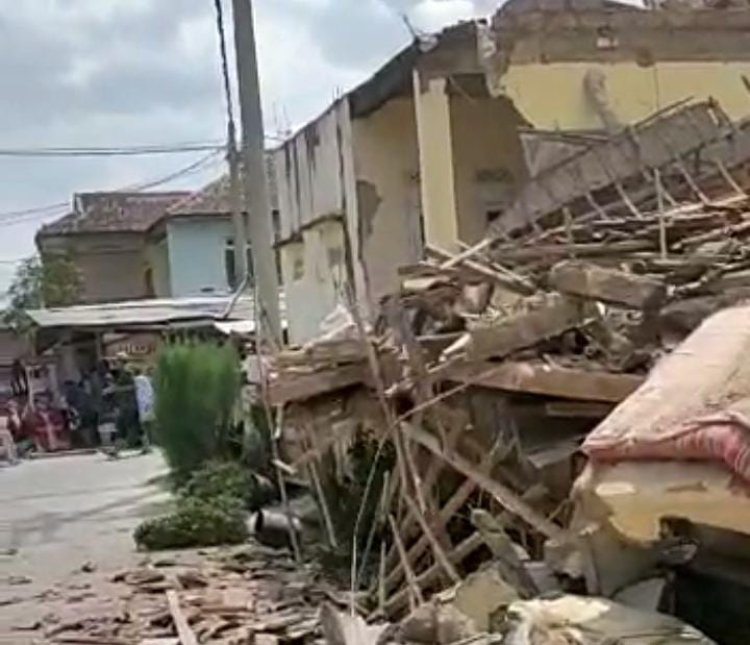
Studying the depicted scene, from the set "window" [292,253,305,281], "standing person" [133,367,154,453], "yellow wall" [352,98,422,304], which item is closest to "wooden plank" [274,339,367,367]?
"yellow wall" [352,98,422,304]

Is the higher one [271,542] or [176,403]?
[176,403]

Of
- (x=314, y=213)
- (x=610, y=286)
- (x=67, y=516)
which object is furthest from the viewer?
(x=314, y=213)

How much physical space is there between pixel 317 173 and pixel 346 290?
2.96 m

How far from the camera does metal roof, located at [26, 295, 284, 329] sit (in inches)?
1240

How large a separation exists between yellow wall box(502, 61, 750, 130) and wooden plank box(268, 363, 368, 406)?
5185 millimetres

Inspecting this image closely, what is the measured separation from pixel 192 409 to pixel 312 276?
3.60 m

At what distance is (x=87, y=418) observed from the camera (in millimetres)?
32125

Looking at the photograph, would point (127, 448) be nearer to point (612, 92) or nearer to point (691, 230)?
point (612, 92)

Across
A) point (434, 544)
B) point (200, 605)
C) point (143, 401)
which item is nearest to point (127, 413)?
point (143, 401)

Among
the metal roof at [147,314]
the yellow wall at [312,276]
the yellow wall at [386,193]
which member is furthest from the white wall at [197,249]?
the yellow wall at [386,193]

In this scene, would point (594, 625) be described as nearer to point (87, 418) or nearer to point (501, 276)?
point (501, 276)

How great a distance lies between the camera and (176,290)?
4606cm

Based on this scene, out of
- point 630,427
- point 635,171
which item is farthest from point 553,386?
point 635,171

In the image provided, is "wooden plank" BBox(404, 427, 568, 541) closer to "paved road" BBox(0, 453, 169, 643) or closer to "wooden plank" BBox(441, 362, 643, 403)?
"wooden plank" BBox(441, 362, 643, 403)
